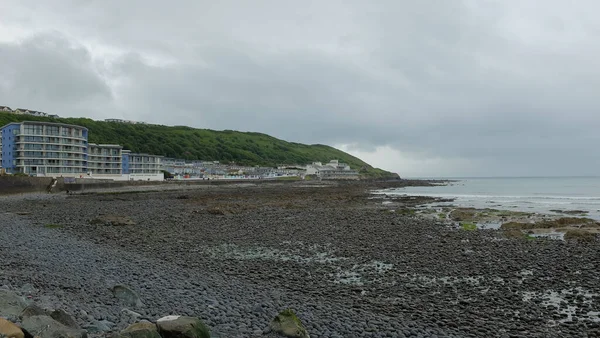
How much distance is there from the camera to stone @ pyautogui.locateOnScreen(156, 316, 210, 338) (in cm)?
652

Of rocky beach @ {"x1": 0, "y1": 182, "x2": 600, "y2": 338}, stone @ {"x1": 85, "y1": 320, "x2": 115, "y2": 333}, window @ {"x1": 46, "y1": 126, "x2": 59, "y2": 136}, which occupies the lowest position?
rocky beach @ {"x1": 0, "y1": 182, "x2": 600, "y2": 338}

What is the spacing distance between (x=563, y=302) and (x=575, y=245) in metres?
10.0

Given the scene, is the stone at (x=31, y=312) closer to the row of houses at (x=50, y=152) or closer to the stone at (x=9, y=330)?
the stone at (x=9, y=330)

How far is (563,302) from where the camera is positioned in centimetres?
1070

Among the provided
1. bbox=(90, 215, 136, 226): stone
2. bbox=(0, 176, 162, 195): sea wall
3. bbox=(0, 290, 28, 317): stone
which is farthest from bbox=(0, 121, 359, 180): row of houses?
bbox=(0, 290, 28, 317): stone

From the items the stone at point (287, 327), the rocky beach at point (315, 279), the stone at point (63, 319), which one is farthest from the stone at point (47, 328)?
the stone at point (287, 327)

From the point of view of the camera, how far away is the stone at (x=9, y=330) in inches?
205

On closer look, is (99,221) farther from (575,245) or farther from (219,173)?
(219,173)

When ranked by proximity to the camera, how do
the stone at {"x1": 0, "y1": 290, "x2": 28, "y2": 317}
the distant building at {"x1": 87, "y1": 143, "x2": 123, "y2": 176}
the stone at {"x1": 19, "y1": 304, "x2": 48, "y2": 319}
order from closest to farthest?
the stone at {"x1": 19, "y1": 304, "x2": 48, "y2": 319} → the stone at {"x1": 0, "y1": 290, "x2": 28, "y2": 317} → the distant building at {"x1": 87, "y1": 143, "x2": 123, "y2": 176}

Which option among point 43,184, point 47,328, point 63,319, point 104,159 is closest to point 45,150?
point 104,159

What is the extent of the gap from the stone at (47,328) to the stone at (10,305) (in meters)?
0.80

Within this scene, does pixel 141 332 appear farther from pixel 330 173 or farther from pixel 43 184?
pixel 330 173

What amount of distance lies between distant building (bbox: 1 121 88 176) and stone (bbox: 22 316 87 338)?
8632 centimetres

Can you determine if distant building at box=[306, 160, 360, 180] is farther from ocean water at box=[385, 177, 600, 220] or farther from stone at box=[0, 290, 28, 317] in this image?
stone at box=[0, 290, 28, 317]
